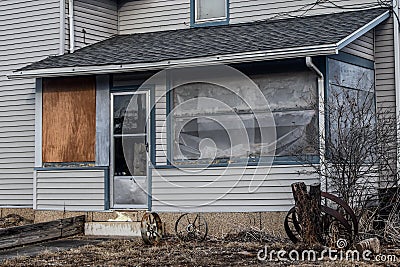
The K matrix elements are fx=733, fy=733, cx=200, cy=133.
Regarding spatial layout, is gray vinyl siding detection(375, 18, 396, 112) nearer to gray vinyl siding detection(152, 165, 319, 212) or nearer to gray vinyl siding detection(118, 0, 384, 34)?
gray vinyl siding detection(118, 0, 384, 34)

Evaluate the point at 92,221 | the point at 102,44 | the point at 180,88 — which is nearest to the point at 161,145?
the point at 180,88

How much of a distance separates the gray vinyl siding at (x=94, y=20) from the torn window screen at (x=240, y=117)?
2821 mm

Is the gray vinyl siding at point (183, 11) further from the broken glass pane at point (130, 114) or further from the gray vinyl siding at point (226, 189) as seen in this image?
the gray vinyl siding at point (226, 189)

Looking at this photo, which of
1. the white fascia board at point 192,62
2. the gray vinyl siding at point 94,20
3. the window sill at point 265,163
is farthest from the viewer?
the gray vinyl siding at point 94,20

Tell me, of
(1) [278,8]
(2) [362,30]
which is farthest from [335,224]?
(1) [278,8]

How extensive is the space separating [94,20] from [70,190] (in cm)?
356

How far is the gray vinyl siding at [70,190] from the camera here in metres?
12.9

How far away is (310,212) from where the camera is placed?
1001cm

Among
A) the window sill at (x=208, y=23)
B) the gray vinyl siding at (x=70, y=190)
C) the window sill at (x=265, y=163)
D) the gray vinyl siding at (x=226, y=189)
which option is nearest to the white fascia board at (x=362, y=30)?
the window sill at (x=265, y=163)

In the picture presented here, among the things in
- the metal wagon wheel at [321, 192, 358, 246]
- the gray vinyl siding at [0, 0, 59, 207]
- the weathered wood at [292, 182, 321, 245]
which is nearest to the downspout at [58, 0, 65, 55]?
the gray vinyl siding at [0, 0, 59, 207]

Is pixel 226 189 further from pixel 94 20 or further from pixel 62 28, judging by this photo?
pixel 94 20

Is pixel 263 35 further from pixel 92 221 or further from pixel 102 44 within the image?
pixel 92 221

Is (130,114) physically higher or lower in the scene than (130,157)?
higher

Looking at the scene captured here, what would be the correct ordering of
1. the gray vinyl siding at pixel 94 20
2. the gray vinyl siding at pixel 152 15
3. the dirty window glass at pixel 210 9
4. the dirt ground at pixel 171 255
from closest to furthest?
the dirt ground at pixel 171 255 < the gray vinyl siding at pixel 94 20 < the dirty window glass at pixel 210 9 < the gray vinyl siding at pixel 152 15
